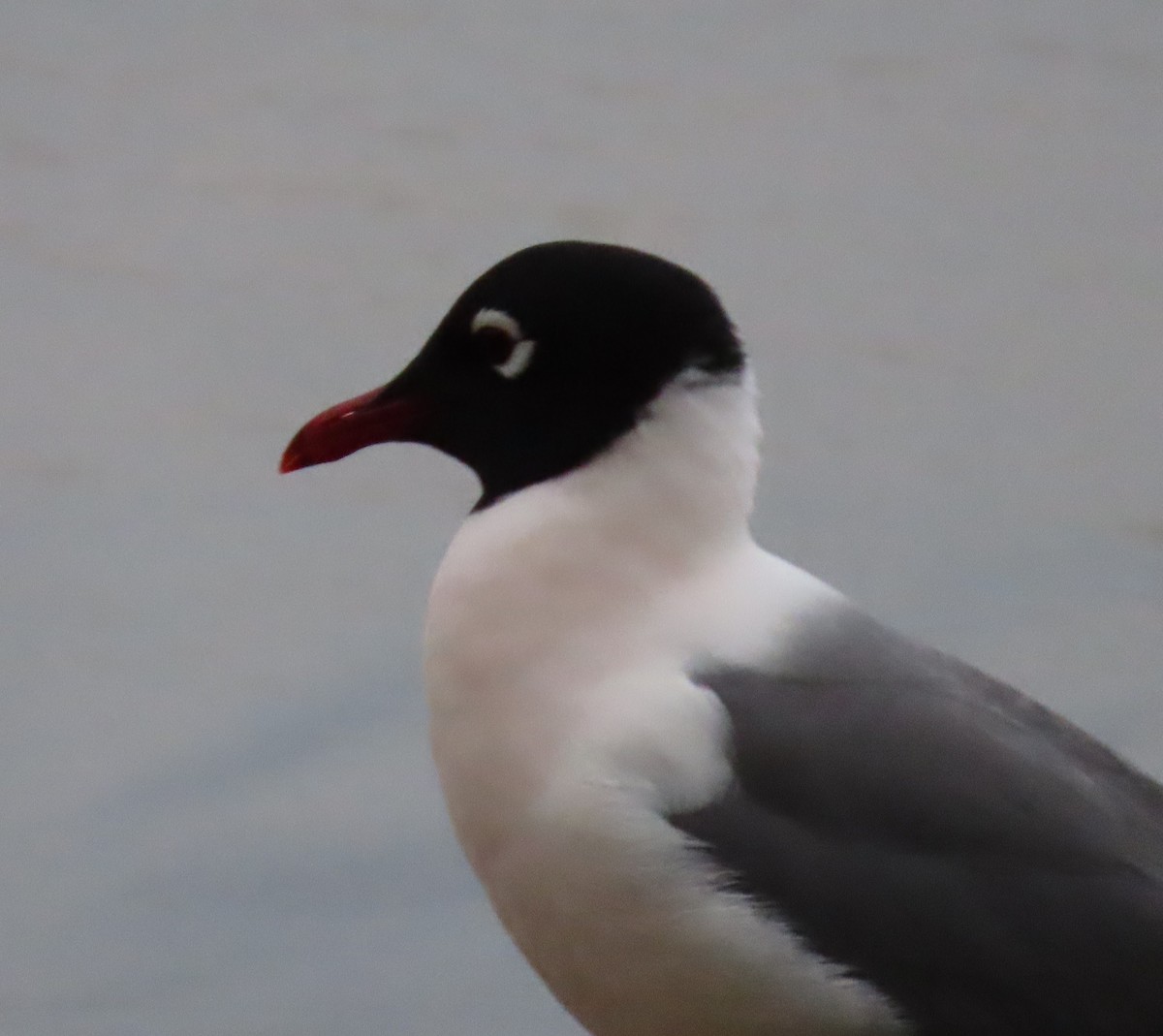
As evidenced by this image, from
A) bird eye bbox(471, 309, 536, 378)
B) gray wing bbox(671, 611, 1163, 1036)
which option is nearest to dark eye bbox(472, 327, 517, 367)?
bird eye bbox(471, 309, 536, 378)

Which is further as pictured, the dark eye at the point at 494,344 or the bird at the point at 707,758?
the dark eye at the point at 494,344

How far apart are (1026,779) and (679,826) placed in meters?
0.22

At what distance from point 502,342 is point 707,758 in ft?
1.04

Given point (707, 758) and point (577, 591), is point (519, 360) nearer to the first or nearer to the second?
point (577, 591)

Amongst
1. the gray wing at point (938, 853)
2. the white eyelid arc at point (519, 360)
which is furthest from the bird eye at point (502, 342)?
the gray wing at point (938, 853)

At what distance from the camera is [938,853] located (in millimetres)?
1623

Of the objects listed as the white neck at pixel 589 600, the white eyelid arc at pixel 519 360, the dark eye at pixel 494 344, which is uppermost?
the dark eye at pixel 494 344

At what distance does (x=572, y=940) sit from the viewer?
65.6 inches

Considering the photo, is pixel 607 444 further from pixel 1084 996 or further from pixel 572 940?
pixel 1084 996

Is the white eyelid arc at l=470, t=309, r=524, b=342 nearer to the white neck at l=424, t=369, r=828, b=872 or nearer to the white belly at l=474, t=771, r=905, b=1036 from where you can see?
the white neck at l=424, t=369, r=828, b=872

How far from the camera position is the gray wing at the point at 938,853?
1.60 meters

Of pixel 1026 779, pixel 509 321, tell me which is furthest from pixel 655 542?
pixel 1026 779

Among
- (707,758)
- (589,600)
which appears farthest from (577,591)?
(707,758)

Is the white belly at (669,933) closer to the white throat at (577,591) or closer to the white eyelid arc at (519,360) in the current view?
the white throat at (577,591)
